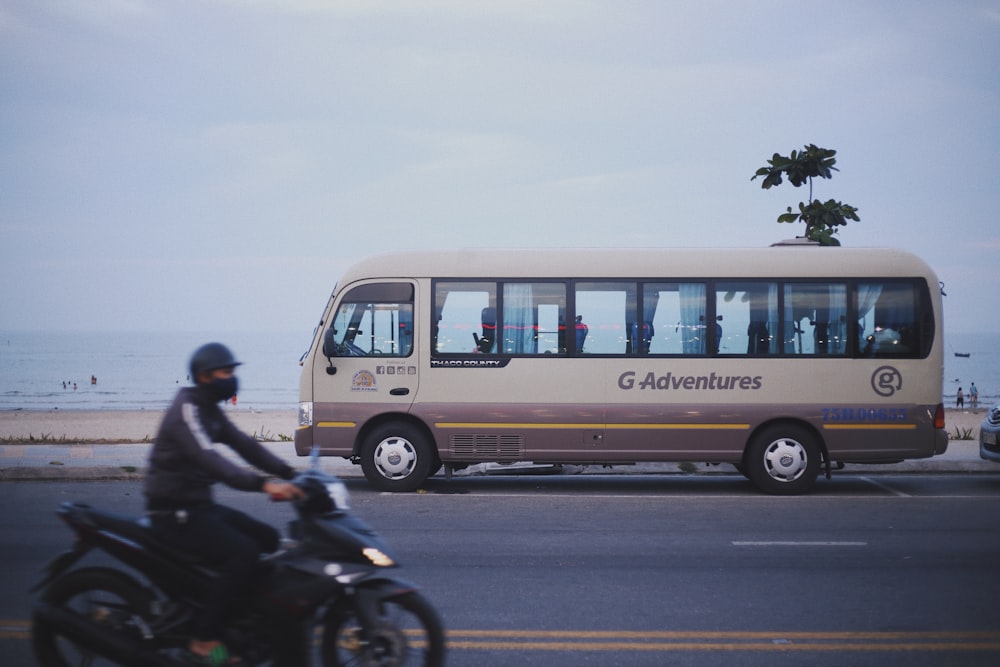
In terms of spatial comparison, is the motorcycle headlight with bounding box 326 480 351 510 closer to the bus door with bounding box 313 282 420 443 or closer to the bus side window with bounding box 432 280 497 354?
the bus door with bounding box 313 282 420 443

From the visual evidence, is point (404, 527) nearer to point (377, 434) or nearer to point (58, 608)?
point (377, 434)

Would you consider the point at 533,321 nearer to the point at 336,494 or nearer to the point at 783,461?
the point at 783,461

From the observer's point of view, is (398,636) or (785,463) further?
(785,463)

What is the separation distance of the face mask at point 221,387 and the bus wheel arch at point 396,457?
8.11 metres

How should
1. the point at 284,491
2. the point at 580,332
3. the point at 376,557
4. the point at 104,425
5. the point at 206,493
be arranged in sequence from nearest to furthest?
the point at 284,491
the point at 376,557
the point at 206,493
the point at 580,332
the point at 104,425

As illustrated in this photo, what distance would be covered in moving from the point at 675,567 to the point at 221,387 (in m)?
4.67

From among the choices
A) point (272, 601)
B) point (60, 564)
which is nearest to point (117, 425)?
point (60, 564)

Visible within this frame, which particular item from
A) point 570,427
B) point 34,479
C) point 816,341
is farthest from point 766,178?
point 34,479

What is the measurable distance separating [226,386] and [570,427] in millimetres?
8330

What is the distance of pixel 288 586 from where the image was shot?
4.67 meters

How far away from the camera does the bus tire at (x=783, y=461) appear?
41.5 feet

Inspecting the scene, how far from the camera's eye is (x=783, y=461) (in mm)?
12695

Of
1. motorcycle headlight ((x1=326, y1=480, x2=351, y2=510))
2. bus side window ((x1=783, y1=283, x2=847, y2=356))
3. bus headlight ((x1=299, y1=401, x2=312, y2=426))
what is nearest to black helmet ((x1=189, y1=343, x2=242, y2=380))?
motorcycle headlight ((x1=326, y1=480, x2=351, y2=510))

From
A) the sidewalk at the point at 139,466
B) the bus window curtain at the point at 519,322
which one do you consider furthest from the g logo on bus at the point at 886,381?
the bus window curtain at the point at 519,322
